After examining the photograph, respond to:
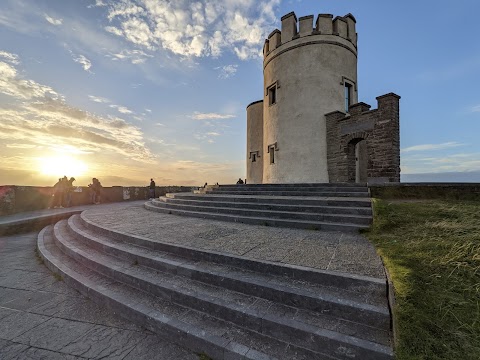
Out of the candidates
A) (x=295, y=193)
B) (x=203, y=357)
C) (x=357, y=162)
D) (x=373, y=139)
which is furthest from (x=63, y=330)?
(x=357, y=162)

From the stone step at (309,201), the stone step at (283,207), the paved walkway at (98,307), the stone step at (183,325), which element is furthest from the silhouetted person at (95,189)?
the stone step at (183,325)

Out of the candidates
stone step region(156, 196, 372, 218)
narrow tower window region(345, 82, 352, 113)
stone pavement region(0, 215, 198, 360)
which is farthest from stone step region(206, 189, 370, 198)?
narrow tower window region(345, 82, 352, 113)

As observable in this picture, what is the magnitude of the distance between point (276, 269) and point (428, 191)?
674cm

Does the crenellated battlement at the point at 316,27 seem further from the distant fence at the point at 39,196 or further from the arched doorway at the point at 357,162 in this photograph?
the distant fence at the point at 39,196

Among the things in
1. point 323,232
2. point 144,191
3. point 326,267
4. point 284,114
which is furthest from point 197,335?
point 144,191

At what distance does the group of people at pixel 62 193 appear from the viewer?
13.4m

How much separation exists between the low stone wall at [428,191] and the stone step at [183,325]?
6982mm

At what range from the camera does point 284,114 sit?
15016 millimetres

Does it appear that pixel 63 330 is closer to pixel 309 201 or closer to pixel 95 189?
pixel 309 201

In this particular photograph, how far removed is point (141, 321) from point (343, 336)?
7.91 feet

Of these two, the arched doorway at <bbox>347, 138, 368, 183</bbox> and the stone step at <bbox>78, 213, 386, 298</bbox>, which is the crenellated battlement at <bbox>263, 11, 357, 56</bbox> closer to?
the arched doorway at <bbox>347, 138, 368, 183</bbox>

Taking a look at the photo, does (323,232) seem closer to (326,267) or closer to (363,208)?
(363,208)

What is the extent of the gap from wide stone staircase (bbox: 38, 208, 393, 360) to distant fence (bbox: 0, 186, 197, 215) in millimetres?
9937

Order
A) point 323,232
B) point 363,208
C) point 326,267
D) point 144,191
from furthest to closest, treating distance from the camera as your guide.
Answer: point 144,191 → point 363,208 → point 323,232 → point 326,267
